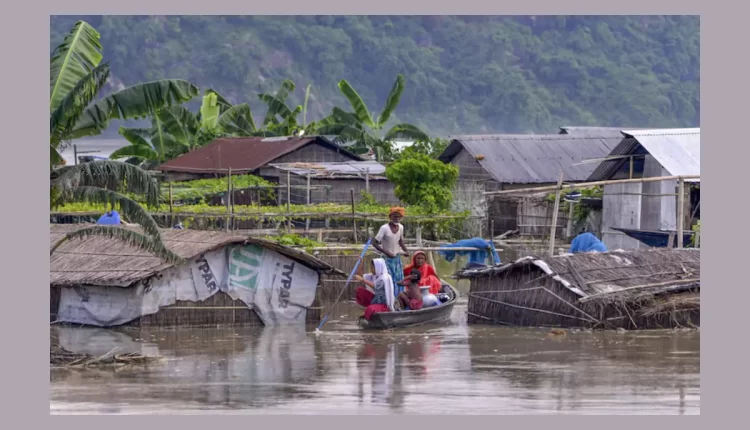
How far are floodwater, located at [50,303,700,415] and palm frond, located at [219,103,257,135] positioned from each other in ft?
59.1

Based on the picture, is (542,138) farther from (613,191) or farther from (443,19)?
(443,19)

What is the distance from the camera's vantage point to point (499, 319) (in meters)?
15.4

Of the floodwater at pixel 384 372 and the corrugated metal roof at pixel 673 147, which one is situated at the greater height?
the corrugated metal roof at pixel 673 147

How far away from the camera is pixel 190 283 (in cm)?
1476

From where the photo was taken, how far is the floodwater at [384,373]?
9.91 metres

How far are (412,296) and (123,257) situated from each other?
140 inches

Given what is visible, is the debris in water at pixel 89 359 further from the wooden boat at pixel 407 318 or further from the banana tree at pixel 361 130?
the banana tree at pixel 361 130

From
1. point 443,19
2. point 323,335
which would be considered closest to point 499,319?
point 323,335

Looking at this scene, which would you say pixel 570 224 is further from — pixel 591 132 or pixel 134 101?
pixel 134 101

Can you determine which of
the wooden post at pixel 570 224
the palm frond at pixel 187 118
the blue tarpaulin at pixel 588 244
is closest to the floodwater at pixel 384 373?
the blue tarpaulin at pixel 588 244

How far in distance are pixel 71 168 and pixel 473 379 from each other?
4250 mm

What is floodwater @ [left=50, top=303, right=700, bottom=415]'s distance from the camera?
9906 mm

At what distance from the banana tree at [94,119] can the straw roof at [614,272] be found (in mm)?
4576

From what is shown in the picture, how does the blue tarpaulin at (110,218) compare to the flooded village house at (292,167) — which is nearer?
the blue tarpaulin at (110,218)
